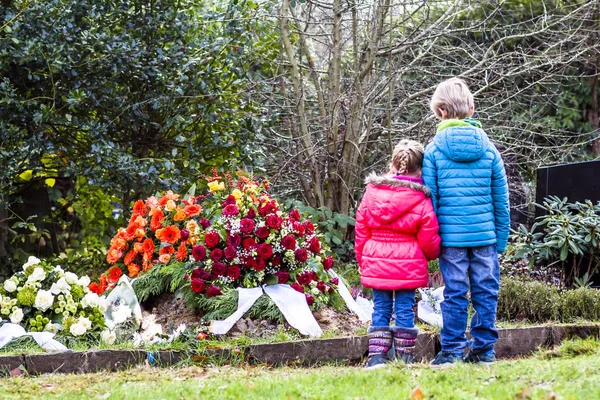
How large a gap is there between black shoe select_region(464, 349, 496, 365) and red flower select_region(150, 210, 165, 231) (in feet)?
9.02

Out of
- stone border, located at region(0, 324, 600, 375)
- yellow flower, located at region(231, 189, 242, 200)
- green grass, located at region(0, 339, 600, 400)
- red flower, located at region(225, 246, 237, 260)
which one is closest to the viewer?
green grass, located at region(0, 339, 600, 400)

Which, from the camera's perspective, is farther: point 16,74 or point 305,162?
point 305,162

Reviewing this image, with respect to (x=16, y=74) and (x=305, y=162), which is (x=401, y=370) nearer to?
(x=305, y=162)

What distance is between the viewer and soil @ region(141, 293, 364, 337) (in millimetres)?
5312

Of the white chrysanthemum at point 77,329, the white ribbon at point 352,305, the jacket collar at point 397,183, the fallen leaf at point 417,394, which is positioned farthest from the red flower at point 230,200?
the fallen leaf at point 417,394

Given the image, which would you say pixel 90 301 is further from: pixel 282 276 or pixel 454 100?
pixel 454 100

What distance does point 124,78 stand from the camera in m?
7.62

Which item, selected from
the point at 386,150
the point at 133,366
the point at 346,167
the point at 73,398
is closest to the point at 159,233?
the point at 133,366

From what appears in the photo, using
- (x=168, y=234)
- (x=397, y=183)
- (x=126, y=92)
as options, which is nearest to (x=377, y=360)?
(x=397, y=183)

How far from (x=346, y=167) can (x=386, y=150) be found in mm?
893

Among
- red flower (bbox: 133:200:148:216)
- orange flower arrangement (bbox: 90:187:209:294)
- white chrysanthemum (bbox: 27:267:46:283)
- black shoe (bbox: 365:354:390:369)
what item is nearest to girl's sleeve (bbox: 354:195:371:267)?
black shoe (bbox: 365:354:390:369)

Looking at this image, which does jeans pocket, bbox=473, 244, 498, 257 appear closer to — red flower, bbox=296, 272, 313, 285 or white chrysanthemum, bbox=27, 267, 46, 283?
red flower, bbox=296, 272, 313, 285

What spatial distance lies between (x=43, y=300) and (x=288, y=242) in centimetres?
181

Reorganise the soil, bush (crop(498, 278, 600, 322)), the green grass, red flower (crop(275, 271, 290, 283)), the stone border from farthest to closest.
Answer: bush (crop(498, 278, 600, 322)) → red flower (crop(275, 271, 290, 283)) → the soil → the stone border → the green grass
